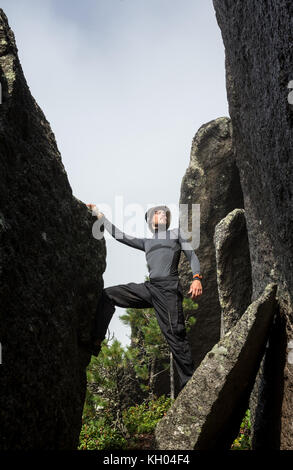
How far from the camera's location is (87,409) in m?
10.1

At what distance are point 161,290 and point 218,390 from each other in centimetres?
206

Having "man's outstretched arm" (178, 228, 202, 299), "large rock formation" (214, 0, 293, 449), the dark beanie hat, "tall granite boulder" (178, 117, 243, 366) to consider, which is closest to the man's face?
the dark beanie hat

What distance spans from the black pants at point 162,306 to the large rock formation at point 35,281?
0.55 meters

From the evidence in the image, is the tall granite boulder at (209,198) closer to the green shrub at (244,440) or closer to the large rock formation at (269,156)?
the green shrub at (244,440)

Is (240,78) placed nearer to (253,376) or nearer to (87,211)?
(87,211)

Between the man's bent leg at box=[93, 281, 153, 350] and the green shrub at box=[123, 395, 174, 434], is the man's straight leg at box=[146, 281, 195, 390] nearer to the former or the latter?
the man's bent leg at box=[93, 281, 153, 350]

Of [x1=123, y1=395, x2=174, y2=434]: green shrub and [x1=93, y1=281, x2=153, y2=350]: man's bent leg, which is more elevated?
[x1=93, y1=281, x2=153, y2=350]: man's bent leg

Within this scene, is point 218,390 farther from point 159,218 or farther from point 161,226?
point 159,218

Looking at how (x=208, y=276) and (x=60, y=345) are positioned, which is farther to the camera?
(x=208, y=276)

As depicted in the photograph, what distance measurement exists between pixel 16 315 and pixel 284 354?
3.88 metres

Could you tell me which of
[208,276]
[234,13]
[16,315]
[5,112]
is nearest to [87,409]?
[208,276]

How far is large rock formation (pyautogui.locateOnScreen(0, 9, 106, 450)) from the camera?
3906 mm

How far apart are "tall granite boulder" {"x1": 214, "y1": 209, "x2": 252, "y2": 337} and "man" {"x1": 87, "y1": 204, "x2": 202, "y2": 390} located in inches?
80.8
